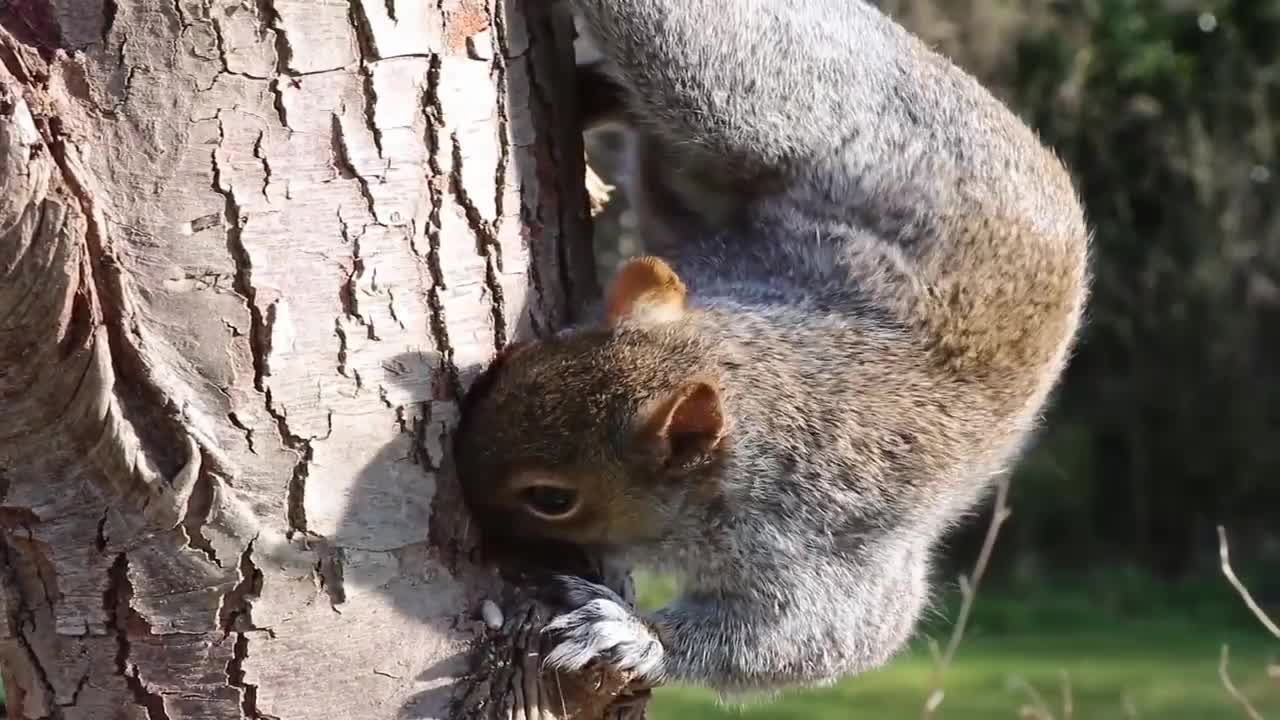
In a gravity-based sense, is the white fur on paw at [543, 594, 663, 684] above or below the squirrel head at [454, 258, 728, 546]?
below

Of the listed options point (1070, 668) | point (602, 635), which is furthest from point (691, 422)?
Result: point (1070, 668)

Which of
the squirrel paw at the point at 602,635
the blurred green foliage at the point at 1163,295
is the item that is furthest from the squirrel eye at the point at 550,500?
the blurred green foliage at the point at 1163,295

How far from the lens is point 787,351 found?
2311mm

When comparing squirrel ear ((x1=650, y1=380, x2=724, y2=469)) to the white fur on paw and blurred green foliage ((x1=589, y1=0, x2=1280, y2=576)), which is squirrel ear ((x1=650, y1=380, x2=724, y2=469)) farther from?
blurred green foliage ((x1=589, y1=0, x2=1280, y2=576))

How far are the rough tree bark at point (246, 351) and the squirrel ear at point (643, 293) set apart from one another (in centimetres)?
36

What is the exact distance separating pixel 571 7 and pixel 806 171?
502 millimetres

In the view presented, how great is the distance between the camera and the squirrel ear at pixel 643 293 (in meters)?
2.18

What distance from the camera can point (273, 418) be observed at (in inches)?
63.9

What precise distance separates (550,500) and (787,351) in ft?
1.48

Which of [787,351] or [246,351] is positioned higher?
[246,351]

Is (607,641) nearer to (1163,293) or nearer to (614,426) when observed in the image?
(614,426)

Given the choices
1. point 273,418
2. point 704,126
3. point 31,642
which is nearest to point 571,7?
point 704,126

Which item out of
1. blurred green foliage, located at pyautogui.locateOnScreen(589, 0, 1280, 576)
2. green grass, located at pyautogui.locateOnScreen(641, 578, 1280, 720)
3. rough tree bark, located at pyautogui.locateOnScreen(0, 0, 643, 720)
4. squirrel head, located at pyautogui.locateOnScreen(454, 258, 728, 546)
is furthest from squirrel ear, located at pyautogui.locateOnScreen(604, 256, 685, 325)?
blurred green foliage, located at pyautogui.locateOnScreen(589, 0, 1280, 576)

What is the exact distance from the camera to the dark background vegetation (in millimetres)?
10148
